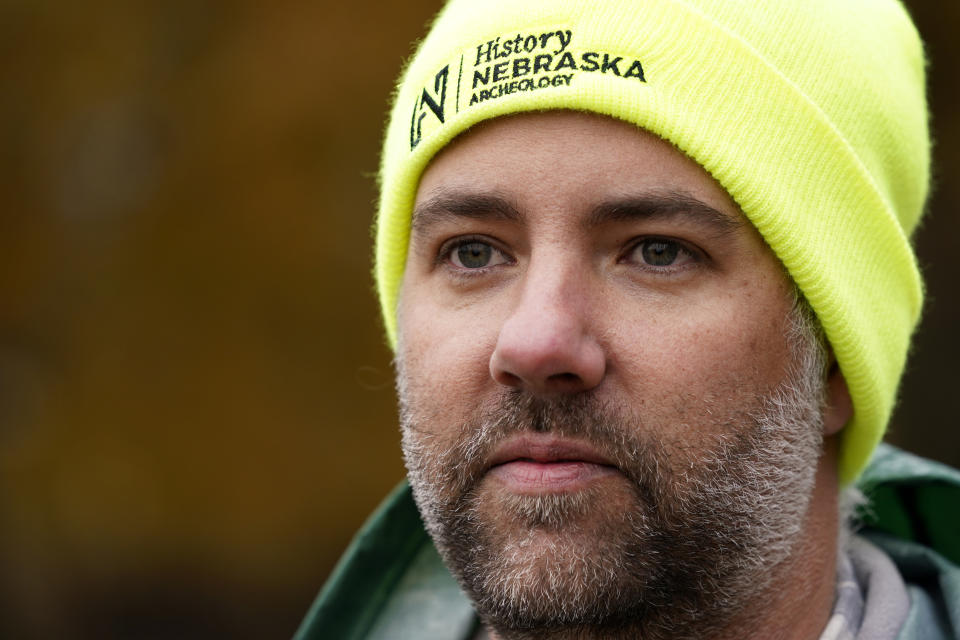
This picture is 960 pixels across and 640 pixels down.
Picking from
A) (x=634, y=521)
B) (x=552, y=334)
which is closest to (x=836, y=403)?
(x=634, y=521)

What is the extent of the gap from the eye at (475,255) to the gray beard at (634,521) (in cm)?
31

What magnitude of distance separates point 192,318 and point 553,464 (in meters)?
4.38

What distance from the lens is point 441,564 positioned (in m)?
3.04

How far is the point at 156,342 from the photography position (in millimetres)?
6203

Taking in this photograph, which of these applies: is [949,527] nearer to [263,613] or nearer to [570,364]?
[570,364]

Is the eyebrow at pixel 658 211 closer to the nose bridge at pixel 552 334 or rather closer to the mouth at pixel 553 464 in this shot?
the nose bridge at pixel 552 334

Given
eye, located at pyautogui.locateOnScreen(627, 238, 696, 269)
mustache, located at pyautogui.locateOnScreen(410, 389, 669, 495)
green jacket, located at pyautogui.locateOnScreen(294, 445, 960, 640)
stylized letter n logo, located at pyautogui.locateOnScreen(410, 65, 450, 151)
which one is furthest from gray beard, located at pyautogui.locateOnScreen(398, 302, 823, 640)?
stylized letter n logo, located at pyautogui.locateOnScreen(410, 65, 450, 151)

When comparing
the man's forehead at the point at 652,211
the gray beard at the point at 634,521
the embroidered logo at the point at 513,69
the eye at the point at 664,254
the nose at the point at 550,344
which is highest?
the embroidered logo at the point at 513,69

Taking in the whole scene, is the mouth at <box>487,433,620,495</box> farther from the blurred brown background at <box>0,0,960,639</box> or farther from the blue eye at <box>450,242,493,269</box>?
the blurred brown background at <box>0,0,960,639</box>

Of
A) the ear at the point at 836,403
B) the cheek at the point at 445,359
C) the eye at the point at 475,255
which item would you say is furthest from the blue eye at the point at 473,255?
the ear at the point at 836,403

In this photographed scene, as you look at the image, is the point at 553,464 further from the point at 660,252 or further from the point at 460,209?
the point at 460,209

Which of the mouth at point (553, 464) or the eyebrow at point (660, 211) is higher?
the eyebrow at point (660, 211)

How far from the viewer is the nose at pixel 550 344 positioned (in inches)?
83.5

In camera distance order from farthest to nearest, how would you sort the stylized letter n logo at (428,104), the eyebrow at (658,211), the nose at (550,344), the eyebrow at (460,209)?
the stylized letter n logo at (428,104), the eyebrow at (460,209), the eyebrow at (658,211), the nose at (550,344)
